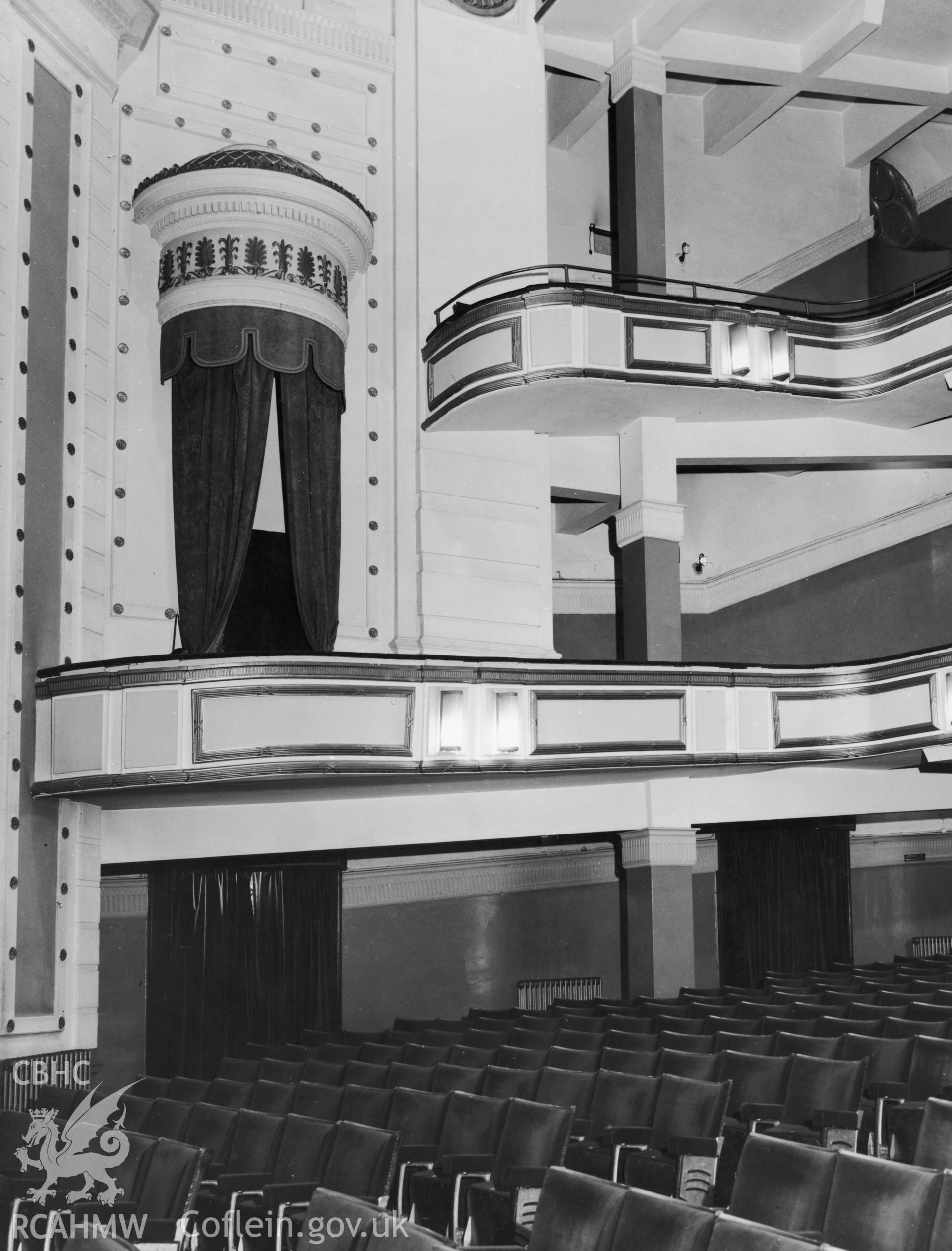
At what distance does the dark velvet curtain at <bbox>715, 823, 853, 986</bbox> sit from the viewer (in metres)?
12.6

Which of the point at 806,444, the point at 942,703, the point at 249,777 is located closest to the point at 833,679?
the point at 942,703

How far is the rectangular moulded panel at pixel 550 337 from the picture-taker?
967 cm

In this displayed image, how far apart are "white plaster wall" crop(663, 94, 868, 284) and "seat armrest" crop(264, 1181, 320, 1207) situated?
10122 millimetres

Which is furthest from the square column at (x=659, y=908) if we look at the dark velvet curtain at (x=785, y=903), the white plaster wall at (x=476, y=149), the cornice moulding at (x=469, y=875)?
the white plaster wall at (x=476, y=149)

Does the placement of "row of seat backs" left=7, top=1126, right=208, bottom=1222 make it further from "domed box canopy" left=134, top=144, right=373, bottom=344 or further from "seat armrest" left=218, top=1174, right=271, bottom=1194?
"domed box canopy" left=134, top=144, right=373, bottom=344

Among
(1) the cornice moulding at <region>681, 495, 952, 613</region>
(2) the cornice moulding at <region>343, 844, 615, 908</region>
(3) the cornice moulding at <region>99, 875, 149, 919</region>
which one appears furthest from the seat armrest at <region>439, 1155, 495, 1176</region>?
(1) the cornice moulding at <region>681, 495, 952, 613</region>

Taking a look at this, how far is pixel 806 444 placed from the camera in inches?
428

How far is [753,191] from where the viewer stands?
1365 cm

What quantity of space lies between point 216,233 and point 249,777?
11.9 feet

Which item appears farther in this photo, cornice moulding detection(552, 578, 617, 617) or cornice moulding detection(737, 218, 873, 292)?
cornice moulding detection(552, 578, 617, 617)

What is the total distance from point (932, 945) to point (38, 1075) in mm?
9377

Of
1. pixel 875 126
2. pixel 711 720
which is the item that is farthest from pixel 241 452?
pixel 875 126

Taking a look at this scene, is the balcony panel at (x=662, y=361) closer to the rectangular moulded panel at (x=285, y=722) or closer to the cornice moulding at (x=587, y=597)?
the rectangular moulded panel at (x=285, y=722)

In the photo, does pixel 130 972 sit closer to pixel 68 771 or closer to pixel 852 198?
pixel 68 771
